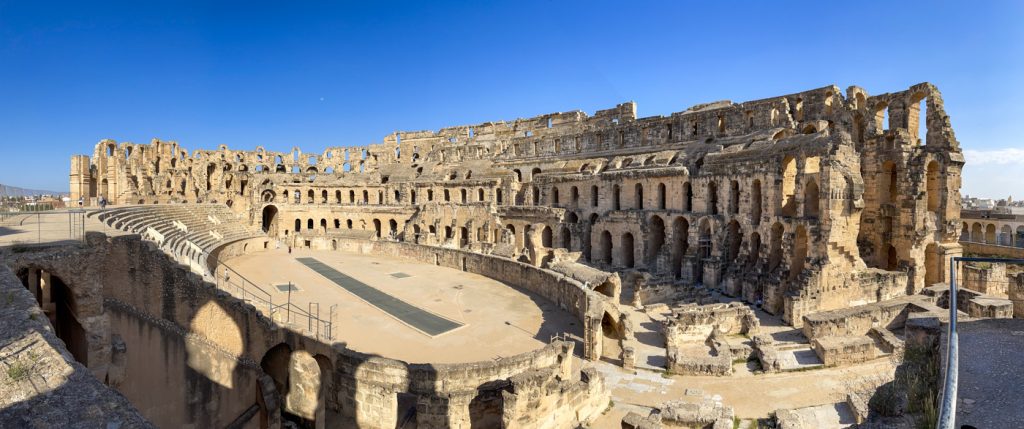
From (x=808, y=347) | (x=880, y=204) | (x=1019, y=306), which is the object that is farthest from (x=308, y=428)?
(x=880, y=204)

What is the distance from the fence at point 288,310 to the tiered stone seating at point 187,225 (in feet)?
5.73

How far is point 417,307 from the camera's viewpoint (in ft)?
65.5

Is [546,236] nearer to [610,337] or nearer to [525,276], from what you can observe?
[525,276]

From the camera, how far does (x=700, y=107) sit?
111ft

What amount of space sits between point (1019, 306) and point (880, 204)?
26.4 feet

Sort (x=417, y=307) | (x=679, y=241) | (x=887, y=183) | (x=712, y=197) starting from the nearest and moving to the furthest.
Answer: (x=417, y=307) → (x=887, y=183) → (x=712, y=197) → (x=679, y=241)

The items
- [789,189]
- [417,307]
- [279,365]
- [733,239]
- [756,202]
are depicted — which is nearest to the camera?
[279,365]

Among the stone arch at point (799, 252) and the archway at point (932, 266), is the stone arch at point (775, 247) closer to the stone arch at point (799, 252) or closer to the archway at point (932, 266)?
the stone arch at point (799, 252)

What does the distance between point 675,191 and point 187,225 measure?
28.2 meters

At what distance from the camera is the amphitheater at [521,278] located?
33.0 ft

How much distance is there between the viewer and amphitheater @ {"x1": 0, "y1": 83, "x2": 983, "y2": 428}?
10062 mm

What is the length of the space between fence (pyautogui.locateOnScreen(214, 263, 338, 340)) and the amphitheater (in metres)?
0.19

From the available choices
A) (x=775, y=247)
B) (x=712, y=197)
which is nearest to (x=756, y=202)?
(x=775, y=247)

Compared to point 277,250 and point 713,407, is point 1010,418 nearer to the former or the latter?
point 713,407
